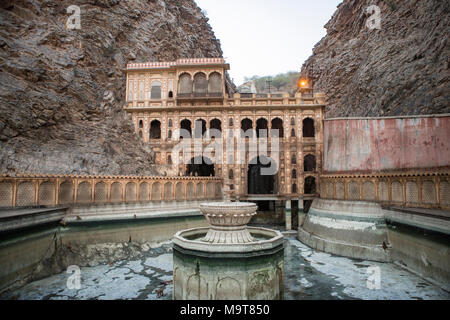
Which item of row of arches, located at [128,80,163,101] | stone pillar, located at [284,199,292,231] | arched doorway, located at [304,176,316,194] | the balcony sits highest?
row of arches, located at [128,80,163,101]

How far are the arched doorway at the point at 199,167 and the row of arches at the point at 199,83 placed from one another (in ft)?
23.4

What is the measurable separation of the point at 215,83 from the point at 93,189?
55.6 feet

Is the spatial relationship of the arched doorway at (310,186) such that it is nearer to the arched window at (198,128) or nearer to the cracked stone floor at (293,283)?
the arched window at (198,128)

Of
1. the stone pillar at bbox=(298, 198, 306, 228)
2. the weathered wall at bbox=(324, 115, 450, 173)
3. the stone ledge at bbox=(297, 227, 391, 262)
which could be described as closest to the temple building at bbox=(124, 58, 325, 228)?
the stone pillar at bbox=(298, 198, 306, 228)

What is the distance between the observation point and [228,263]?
6.76m

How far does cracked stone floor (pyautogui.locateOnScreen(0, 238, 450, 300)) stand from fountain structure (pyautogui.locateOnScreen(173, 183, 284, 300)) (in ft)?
10.7

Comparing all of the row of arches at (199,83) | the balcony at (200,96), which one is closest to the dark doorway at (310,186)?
the balcony at (200,96)

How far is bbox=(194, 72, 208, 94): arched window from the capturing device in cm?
2800

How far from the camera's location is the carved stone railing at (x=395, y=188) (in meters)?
13.3

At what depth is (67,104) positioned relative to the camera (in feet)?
72.8

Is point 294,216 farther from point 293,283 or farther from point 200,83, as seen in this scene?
point 200,83

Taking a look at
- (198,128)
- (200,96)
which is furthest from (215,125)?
(200,96)

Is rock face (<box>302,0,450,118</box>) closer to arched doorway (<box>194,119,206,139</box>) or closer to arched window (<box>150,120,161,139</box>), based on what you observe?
arched doorway (<box>194,119,206,139</box>)

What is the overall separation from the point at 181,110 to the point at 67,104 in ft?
34.1
